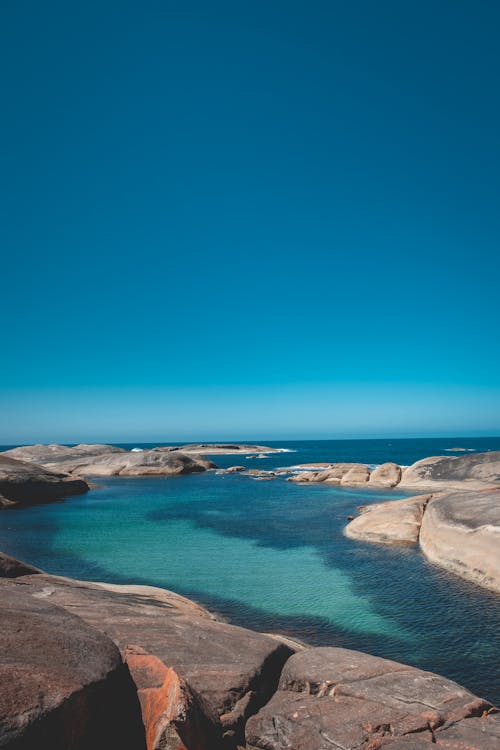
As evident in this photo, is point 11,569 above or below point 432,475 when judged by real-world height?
above

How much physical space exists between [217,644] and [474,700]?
177 inches

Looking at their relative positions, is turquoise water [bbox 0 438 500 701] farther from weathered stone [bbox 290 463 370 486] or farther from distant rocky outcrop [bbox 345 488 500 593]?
weathered stone [bbox 290 463 370 486]

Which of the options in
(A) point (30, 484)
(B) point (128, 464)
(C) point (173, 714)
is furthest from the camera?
(B) point (128, 464)

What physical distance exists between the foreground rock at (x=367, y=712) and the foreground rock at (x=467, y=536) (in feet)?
32.9

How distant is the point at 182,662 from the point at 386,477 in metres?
42.5

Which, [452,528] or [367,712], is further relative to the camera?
[452,528]

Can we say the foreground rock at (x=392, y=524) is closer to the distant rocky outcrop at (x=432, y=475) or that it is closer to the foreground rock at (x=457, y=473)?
the foreground rock at (x=457, y=473)

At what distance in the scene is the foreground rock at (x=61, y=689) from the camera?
4367 millimetres

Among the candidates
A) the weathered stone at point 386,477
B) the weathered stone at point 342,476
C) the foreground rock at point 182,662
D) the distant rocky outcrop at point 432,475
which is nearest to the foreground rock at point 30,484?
the weathered stone at point 342,476

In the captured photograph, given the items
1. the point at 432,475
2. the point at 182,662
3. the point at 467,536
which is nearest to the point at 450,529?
the point at 467,536

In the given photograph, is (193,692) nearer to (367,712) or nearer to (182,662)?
(182,662)

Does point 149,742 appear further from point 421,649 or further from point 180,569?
point 180,569

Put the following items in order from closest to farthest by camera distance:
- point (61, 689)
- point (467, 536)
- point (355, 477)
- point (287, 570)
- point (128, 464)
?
1. point (61, 689)
2. point (467, 536)
3. point (287, 570)
4. point (355, 477)
5. point (128, 464)

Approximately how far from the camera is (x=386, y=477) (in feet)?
156
